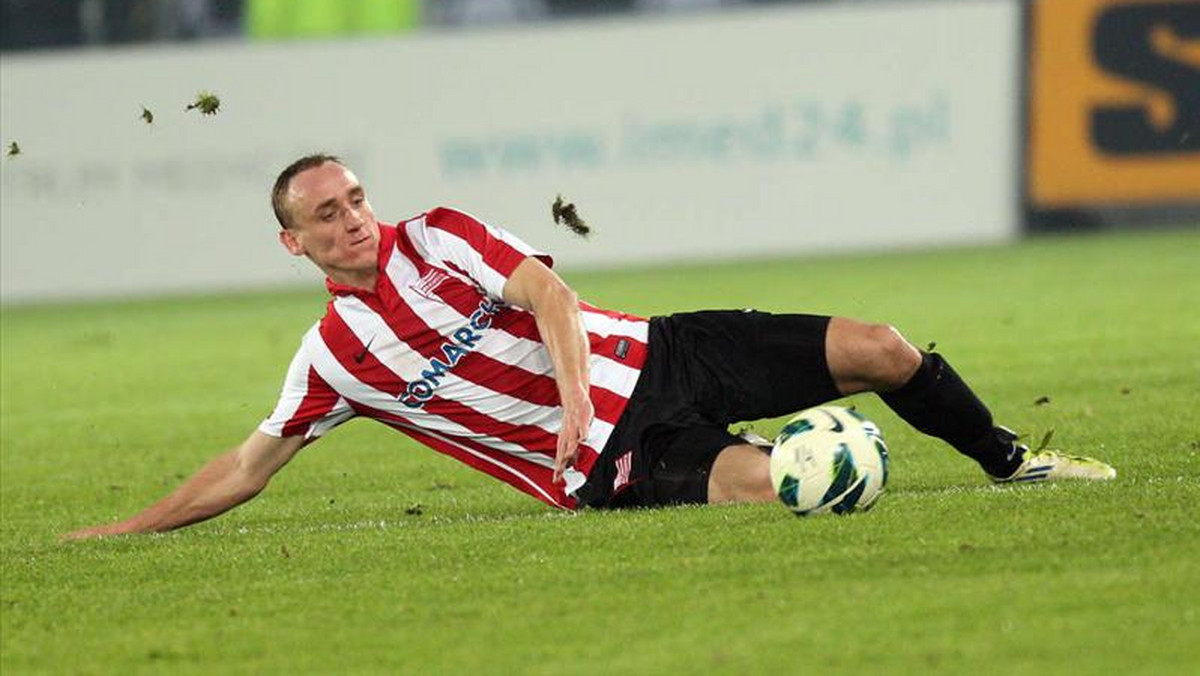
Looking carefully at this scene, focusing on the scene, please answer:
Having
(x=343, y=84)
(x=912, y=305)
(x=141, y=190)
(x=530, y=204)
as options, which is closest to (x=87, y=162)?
(x=141, y=190)

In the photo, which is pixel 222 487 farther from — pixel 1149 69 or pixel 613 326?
pixel 1149 69

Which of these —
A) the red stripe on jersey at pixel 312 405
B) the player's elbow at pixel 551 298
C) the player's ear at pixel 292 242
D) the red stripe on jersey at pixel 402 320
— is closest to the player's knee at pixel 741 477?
the player's elbow at pixel 551 298

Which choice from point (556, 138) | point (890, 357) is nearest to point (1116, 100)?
point (556, 138)

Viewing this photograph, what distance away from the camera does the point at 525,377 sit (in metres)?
6.84

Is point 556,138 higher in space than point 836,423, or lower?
lower

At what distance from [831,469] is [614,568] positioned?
745 mm

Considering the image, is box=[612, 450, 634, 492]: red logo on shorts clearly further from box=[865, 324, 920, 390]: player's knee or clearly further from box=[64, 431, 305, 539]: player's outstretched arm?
box=[64, 431, 305, 539]: player's outstretched arm

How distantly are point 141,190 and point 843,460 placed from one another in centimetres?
1359

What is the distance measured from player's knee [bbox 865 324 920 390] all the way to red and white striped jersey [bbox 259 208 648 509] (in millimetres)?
706

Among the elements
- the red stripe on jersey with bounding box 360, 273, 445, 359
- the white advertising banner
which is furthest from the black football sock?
the white advertising banner

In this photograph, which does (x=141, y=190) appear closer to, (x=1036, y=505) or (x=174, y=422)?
(x=174, y=422)

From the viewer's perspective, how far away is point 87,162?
18938 mm

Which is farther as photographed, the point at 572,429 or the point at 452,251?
the point at 452,251

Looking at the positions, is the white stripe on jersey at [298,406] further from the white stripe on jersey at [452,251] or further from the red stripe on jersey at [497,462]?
the white stripe on jersey at [452,251]
